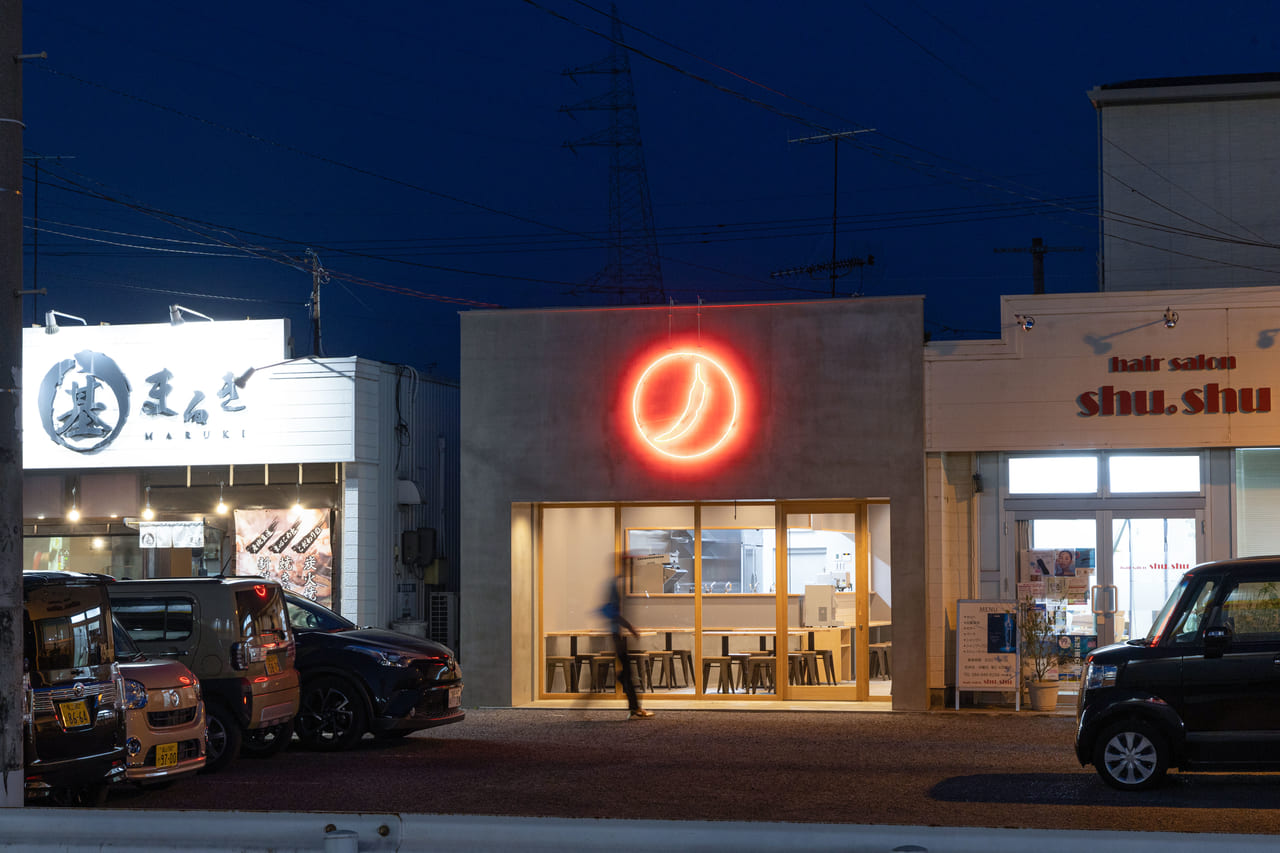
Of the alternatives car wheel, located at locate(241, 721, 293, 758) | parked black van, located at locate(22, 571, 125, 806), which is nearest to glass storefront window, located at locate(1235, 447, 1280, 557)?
car wheel, located at locate(241, 721, 293, 758)

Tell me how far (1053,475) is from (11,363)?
43.2 ft

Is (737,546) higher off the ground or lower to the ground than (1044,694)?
higher

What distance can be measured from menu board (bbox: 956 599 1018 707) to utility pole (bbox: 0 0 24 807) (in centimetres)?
1204

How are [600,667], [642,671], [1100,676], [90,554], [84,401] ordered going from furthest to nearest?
[90,554] → [84,401] → [600,667] → [642,671] → [1100,676]

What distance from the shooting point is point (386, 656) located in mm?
15031

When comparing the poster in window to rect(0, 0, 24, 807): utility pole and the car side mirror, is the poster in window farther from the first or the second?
the car side mirror

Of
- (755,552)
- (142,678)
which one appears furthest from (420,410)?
(142,678)

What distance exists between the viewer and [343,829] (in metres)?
5.56

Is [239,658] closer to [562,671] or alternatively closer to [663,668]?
[562,671]

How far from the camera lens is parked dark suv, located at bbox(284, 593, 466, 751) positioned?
14.9 m

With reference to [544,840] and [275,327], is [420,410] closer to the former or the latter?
[275,327]

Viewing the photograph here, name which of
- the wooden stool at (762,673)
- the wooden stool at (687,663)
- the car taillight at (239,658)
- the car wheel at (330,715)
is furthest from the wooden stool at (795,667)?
the car taillight at (239,658)

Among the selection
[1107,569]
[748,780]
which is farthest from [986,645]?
[748,780]

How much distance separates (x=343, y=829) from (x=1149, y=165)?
19.5m
